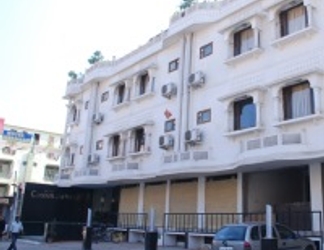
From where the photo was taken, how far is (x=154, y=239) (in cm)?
1548

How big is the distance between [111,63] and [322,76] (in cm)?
1543

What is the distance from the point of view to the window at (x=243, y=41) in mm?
17938

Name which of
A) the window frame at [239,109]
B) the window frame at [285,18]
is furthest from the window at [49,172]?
the window frame at [285,18]

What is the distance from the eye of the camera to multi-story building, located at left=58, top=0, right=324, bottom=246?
15195 millimetres

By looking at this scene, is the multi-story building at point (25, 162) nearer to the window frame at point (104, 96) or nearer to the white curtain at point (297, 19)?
the window frame at point (104, 96)

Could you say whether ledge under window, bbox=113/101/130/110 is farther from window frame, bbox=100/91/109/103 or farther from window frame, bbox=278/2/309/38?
window frame, bbox=278/2/309/38

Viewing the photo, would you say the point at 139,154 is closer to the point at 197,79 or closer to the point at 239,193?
the point at 197,79

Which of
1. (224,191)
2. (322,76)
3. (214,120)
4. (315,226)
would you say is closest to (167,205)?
→ (224,191)

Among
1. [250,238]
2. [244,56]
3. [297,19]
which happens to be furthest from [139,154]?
[250,238]

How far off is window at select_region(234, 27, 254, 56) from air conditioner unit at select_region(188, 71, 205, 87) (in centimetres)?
189

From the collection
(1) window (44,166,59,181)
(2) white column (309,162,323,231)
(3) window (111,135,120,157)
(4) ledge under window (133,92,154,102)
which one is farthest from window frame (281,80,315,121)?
(1) window (44,166,59,181)

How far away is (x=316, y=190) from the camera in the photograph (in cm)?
1487

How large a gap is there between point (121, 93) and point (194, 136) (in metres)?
8.79

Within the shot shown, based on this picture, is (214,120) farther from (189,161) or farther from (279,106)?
(279,106)
